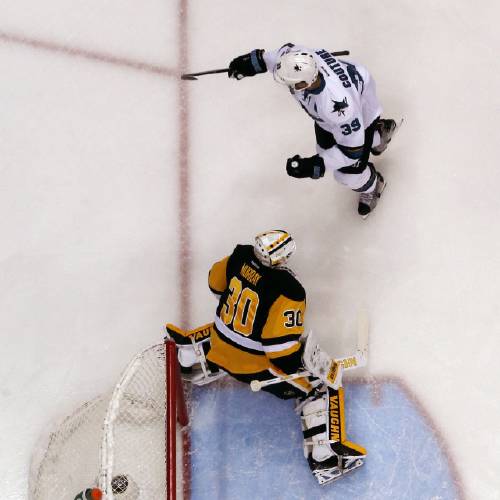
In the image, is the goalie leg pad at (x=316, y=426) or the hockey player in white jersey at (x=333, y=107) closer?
the hockey player in white jersey at (x=333, y=107)

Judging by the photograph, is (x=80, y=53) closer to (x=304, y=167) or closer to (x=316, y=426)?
(x=304, y=167)

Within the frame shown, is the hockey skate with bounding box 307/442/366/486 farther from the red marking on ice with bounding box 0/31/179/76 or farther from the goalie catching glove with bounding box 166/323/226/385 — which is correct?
the red marking on ice with bounding box 0/31/179/76

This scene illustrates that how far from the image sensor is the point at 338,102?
123 inches

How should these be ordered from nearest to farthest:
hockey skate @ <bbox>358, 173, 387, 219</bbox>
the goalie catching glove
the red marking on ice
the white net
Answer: the white net → the goalie catching glove → hockey skate @ <bbox>358, 173, 387, 219</bbox> → the red marking on ice

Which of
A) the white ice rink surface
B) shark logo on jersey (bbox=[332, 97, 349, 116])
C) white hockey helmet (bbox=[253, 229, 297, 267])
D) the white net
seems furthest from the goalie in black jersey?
shark logo on jersey (bbox=[332, 97, 349, 116])

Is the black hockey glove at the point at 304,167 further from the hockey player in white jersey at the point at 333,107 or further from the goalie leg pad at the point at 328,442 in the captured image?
the goalie leg pad at the point at 328,442

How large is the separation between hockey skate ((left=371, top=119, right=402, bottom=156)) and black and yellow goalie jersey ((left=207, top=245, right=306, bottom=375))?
0.93 metres

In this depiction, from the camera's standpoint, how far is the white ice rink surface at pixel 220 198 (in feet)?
12.0

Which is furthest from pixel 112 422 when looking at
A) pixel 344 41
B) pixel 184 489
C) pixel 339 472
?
pixel 344 41

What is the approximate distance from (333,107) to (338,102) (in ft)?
0.09

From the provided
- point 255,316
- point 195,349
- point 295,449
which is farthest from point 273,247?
point 295,449

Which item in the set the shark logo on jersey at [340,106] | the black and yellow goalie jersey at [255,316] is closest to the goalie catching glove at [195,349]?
the black and yellow goalie jersey at [255,316]

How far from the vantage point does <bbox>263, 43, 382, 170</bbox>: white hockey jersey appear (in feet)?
10.3

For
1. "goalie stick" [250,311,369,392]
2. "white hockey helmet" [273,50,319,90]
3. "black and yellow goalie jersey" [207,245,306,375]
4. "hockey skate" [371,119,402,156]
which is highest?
"white hockey helmet" [273,50,319,90]
